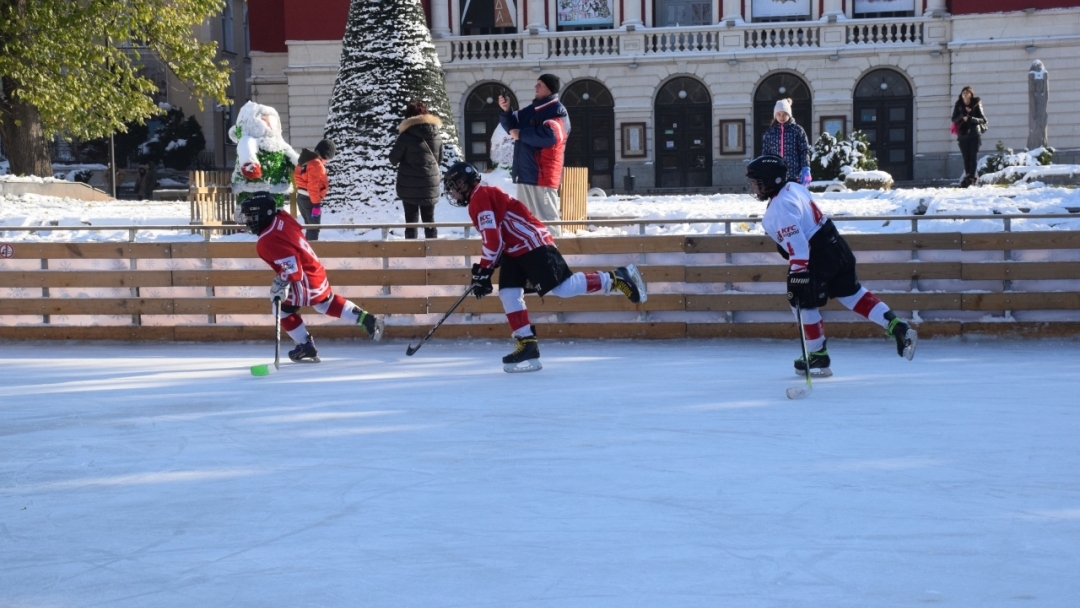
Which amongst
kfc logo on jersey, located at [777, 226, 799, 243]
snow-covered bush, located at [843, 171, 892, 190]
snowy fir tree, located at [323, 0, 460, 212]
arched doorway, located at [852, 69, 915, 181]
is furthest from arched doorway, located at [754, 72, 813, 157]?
kfc logo on jersey, located at [777, 226, 799, 243]

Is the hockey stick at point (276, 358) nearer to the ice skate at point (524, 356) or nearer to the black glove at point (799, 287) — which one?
the ice skate at point (524, 356)

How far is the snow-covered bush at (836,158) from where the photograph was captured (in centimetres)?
2256

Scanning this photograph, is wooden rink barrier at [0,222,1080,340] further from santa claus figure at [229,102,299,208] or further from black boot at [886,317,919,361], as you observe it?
santa claus figure at [229,102,299,208]

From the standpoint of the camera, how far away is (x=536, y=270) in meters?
8.85

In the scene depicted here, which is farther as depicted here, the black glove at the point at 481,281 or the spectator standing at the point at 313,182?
the spectator standing at the point at 313,182

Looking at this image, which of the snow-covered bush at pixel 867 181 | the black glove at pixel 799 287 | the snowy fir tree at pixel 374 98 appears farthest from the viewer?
the snow-covered bush at pixel 867 181

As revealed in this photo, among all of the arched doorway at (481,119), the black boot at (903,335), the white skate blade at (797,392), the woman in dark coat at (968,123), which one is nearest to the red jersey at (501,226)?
the white skate blade at (797,392)

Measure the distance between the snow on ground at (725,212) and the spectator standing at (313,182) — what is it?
419 mm

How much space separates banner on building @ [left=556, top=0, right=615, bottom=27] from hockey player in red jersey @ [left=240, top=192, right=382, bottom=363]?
29.9 m

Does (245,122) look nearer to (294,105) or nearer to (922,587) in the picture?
(922,587)

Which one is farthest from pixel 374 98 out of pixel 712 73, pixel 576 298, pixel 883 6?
pixel 883 6

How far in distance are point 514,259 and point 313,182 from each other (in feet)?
18.6

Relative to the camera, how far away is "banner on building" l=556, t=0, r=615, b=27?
38188mm

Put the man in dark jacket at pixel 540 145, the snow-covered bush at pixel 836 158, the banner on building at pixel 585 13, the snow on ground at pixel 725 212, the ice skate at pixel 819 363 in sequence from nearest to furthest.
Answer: the ice skate at pixel 819 363 < the man in dark jacket at pixel 540 145 < the snow on ground at pixel 725 212 < the snow-covered bush at pixel 836 158 < the banner on building at pixel 585 13
